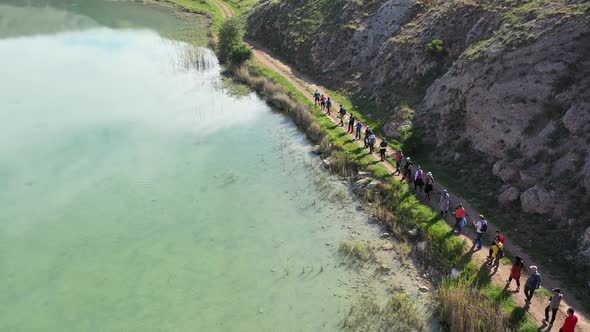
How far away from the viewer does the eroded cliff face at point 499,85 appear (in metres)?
28.7

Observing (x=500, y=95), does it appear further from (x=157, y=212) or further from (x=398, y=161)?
(x=157, y=212)

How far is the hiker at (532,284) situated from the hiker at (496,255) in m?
2.31


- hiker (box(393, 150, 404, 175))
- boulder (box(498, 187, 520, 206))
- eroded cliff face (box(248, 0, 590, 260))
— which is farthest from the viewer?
hiker (box(393, 150, 404, 175))

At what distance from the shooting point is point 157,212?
32.5 meters

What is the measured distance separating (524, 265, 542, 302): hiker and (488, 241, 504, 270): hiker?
2.31 metres

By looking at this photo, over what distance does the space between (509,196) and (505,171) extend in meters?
2.26

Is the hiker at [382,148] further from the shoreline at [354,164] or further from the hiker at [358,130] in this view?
the hiker at [358,130]

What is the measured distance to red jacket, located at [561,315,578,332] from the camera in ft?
63.8

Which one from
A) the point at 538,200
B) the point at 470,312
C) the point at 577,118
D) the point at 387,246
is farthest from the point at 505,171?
the point at 470,312

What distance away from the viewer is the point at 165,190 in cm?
3506

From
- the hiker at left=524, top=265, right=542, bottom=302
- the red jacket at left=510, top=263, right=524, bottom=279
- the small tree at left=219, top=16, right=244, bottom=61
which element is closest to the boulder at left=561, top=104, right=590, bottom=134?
the red jacket at left=510, top=263, right=524, bottom=279

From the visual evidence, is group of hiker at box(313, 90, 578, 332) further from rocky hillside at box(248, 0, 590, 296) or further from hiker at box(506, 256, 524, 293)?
rocky hillside at box(248, 0, 590, 296)

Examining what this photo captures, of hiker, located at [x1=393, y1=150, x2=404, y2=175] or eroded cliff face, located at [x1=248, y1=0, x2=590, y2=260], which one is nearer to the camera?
eroded cliff face, located at [x1=248, y1=0, x2=590, y2=260]

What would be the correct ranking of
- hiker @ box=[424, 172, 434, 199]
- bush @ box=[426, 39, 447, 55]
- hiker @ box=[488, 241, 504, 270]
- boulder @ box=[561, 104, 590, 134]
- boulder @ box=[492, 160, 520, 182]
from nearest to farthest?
1. hiker @ box=[488, 241, 504, 270]
2. boulder @ box=[561, 104, 590, 134]
3. boulder @ box=[492, 160, 520, 182]
4. hiker @ box=[424, 172, 434, 199]
5. bush @ box=[426, 39, 447, 55]
